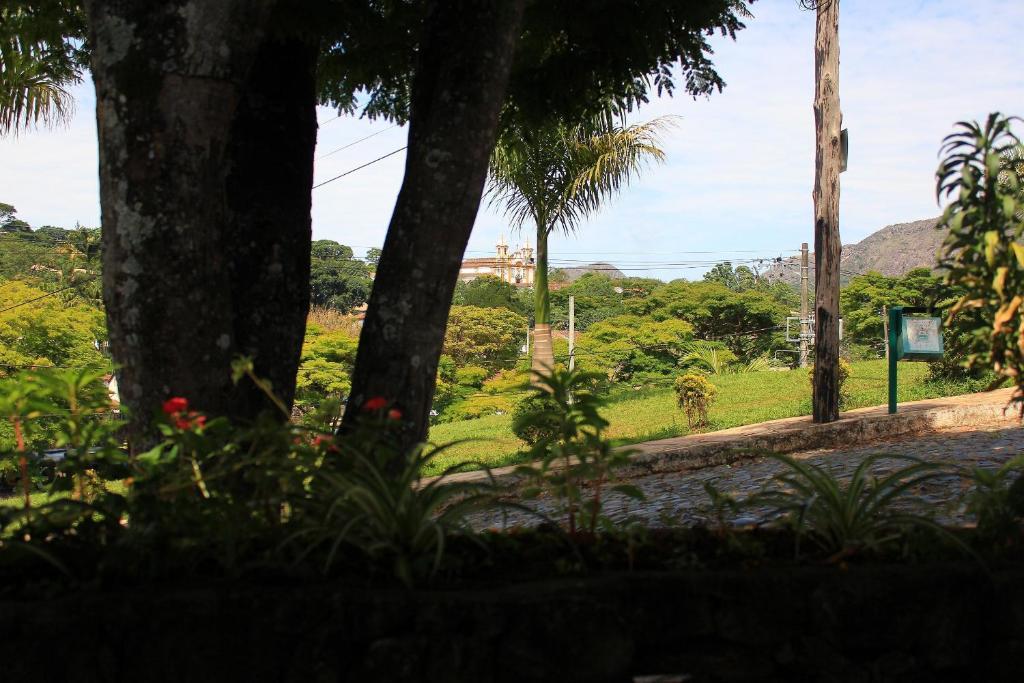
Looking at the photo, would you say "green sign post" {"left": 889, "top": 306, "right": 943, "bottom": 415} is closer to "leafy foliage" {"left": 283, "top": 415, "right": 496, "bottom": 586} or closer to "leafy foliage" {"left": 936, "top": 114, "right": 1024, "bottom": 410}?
"leafy foliage" {"left": 936, "top": 114, "right": 1024, "bottom": 410}

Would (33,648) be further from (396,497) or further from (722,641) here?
(722,641)

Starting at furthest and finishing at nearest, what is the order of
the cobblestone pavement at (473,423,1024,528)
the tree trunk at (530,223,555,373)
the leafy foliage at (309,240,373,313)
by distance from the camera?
the leafy foliage at (309,240,373,313) < the tree trunk at (530,223,555,373) < the cobblestone pavement at (473,423,1024,528)

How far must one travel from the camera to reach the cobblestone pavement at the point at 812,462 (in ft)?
19.5

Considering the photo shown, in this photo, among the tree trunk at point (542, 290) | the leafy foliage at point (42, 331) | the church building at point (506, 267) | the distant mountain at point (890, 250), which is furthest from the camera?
the distant mountain at point (890, 250)

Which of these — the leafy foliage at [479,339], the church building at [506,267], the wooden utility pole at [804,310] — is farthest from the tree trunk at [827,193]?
the church building at [506,267]

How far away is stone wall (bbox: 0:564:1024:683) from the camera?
2.25 meters

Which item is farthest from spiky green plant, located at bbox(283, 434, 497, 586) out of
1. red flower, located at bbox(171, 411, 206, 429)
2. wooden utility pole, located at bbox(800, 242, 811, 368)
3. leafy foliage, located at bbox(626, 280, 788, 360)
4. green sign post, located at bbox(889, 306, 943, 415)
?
leafy foliage, located at bbox(626, 280, 788, 360)

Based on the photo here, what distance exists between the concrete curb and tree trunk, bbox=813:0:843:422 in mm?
713

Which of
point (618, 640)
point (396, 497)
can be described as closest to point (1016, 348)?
point (618, 640)

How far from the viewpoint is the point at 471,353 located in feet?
146

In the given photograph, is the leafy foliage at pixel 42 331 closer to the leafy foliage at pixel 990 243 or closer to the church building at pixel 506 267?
the leafy foliage at pixel 990 243

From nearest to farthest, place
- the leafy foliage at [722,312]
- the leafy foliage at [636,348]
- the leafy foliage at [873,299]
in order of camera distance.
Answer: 1. the leafy foliage at [636,348]
2. the leafy foliage at [873,299]
3. the leafy foliage at [722,312]

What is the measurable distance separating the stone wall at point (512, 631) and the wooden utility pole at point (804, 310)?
3666 centimetres

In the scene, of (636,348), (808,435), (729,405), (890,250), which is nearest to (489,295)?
(636,348)
